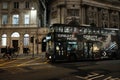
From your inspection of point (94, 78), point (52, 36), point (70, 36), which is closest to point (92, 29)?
point (70, 36)

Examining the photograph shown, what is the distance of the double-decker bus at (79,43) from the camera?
26219 millimetres

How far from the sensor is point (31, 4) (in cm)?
5406

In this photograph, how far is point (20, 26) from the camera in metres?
53.8

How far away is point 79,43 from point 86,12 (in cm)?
3636

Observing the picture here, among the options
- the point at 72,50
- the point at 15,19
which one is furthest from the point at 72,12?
the point at 72,50

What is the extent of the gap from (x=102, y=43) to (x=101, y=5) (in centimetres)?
3901

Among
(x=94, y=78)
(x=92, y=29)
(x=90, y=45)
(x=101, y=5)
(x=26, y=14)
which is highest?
(x=101, y=5)

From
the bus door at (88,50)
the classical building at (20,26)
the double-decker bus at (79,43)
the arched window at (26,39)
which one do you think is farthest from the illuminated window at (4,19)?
the bus door at (88,50)

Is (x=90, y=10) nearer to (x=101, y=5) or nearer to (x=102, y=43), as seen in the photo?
(x=101, y=5)

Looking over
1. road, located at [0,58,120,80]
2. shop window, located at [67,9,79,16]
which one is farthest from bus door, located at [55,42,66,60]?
shop window, located at [67,9,79,16]

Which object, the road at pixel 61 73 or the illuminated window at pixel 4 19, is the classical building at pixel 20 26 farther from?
the road at pixel 61 73

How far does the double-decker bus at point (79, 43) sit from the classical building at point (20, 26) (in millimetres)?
25296

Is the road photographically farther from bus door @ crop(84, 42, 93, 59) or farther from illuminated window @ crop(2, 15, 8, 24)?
illuminated window @ crop(2, 15, 8, 24)

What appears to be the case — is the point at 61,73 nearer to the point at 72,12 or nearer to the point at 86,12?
the point at 72,12
